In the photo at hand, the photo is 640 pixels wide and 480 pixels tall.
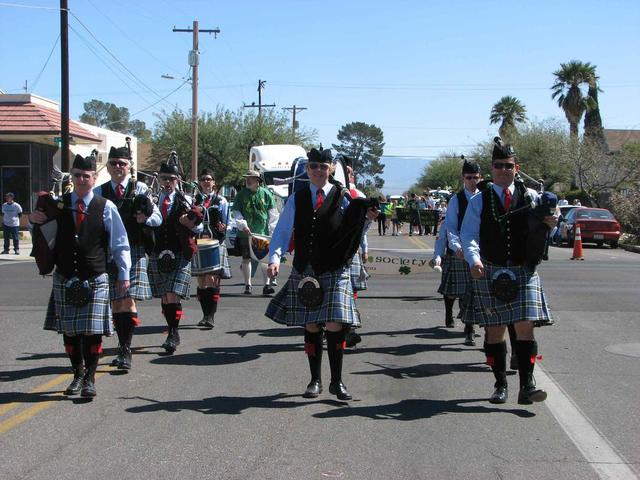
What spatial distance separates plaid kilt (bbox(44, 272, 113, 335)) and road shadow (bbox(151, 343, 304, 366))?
1682mm

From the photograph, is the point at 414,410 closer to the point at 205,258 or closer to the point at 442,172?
the point at 205,258

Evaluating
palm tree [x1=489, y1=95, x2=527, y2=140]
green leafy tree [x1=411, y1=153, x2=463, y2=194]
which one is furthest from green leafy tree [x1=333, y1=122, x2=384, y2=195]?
palm tree [x1=489, y1=95, x2=527, y2=140]

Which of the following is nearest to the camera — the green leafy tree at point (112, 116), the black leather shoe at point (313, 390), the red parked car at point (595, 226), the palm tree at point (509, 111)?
the black leather shoe at point (313, 390)

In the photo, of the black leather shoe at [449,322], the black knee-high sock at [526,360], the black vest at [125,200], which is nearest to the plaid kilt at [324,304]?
the black knee-high sock at [526,360]

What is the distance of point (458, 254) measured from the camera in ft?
26.6

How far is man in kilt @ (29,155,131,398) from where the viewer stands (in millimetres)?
6574

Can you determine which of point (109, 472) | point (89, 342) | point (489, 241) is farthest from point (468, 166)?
point (109, 472)

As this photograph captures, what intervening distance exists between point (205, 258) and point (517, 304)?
445 centimetres

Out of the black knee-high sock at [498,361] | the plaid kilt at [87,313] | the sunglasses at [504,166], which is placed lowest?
the black knee-high sock at [498,361]

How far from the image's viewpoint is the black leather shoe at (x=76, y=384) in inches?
267

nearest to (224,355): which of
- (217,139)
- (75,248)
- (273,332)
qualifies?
(273,332)

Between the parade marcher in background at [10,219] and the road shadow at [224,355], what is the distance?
16.3m

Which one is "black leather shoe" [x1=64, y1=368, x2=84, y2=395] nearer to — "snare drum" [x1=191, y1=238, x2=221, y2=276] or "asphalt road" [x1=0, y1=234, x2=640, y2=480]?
"asphalt road" [x1=0, y1=234, x2=640, y2=480]

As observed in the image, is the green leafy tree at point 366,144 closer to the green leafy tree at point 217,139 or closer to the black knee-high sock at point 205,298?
the green leafy tree at point 217,139
